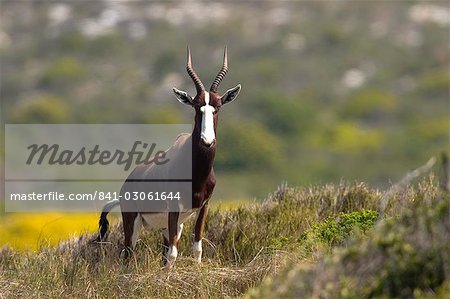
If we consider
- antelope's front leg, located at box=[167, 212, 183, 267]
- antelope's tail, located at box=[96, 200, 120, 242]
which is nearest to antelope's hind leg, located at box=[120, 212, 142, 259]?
antelope's tail, located at box=[96, 200, 120, 242]

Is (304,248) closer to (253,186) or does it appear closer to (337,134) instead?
(253,186)

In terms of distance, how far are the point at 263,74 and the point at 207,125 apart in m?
76.4

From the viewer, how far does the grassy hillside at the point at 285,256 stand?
6723mm

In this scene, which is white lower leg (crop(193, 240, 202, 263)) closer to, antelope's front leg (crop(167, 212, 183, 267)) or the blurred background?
antelope's front leg (crop(167, 212, 183, 267))

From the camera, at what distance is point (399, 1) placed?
104 meters

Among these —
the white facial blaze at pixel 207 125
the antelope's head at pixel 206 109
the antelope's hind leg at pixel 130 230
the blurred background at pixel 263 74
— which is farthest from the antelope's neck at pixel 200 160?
the blurred background at pixel 263 74

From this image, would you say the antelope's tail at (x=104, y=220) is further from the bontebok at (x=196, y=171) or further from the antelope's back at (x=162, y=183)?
the bontebok at (x=196, y=171)

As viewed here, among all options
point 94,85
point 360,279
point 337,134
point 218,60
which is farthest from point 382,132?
point 360,279

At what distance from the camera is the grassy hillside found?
6.72 meters

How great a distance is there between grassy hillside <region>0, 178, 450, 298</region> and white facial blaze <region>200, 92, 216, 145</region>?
122 cm

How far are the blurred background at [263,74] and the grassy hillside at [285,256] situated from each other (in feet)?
140

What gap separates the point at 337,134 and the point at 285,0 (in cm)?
3402

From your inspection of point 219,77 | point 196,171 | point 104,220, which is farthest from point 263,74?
point 196,171

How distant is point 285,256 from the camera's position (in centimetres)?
921
